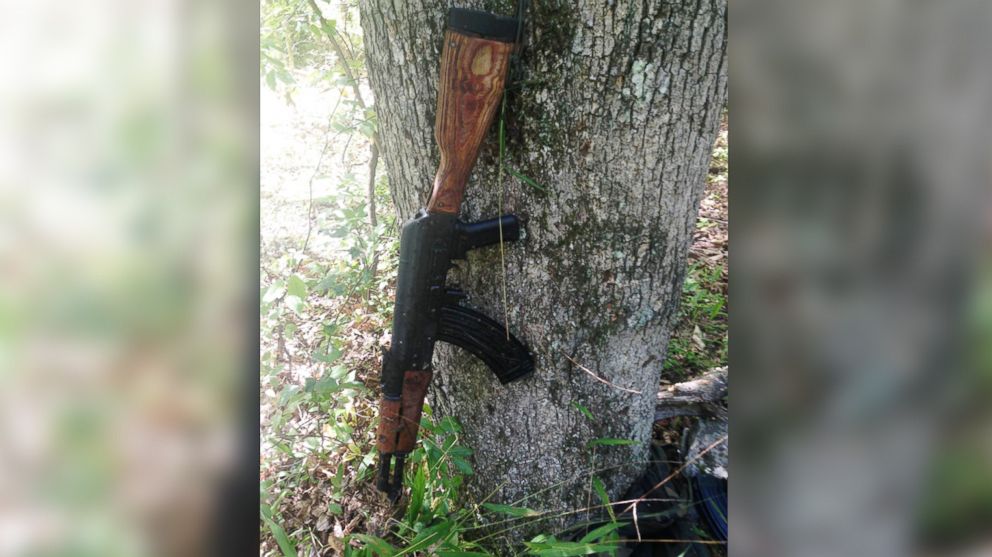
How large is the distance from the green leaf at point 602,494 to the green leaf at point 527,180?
0.84 m

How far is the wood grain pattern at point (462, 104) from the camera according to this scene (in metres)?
1.18

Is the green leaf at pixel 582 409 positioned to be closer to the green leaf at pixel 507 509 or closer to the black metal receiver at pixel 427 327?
the black metal receiver at pixel 427 327

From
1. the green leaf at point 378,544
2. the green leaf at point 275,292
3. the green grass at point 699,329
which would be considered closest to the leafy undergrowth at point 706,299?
the green grass at point 699,329

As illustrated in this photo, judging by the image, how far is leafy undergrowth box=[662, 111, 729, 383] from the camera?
8.23ft

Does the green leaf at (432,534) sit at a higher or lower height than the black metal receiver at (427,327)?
lower

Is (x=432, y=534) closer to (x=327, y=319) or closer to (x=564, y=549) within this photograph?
(x=564, y=549)

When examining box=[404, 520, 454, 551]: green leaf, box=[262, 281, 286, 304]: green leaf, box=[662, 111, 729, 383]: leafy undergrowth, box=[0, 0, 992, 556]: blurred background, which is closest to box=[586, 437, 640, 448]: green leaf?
box=[404, 520, 454, 551]: green leaf

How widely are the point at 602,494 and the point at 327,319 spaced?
168cm

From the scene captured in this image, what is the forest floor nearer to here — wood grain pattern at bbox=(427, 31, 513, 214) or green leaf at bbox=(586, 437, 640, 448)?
green leaf at bbox=(586, 437, 640, 448)

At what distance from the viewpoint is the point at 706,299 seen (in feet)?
9.98

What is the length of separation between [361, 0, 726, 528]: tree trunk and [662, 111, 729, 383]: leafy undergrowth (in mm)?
603
